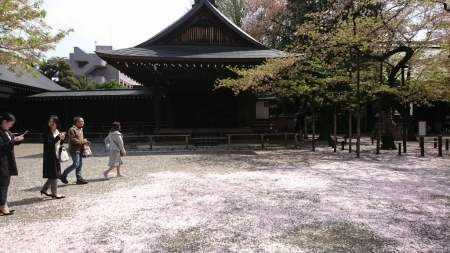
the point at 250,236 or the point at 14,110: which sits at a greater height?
the point at 14,110

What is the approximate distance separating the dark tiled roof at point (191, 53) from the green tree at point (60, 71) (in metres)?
26.6

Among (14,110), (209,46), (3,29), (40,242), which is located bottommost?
(40,242)

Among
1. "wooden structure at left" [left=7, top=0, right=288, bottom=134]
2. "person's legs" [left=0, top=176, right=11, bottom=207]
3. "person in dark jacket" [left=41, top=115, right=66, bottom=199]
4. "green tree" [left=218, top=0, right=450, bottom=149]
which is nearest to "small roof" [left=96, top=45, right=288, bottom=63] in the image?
"wooden structure at left" [left=7, top=0, right=288, bottom=134]

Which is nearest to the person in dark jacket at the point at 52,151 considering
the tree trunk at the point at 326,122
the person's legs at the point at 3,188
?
the person's legs at the point at 3,188

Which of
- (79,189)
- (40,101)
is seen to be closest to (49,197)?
(79,189)

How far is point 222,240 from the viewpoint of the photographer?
362 centimetres

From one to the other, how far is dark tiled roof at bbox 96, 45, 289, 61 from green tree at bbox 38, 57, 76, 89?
26.6 metres

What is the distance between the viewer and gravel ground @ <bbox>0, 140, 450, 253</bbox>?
3549 millimetres

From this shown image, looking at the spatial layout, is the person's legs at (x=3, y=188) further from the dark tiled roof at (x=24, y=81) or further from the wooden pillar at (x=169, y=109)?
the dark tiled roof at (x=24, y=81)

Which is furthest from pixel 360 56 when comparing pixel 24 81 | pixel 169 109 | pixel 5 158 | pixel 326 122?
pixel 24 81

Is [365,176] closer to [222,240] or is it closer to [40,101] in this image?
[222,240]

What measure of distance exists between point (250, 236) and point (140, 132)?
17.1 metres

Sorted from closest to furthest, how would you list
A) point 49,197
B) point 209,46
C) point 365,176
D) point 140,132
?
point 49,197, point 365,176, point 209,46, point 140,132

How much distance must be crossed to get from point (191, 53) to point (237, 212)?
1118 centimetres
